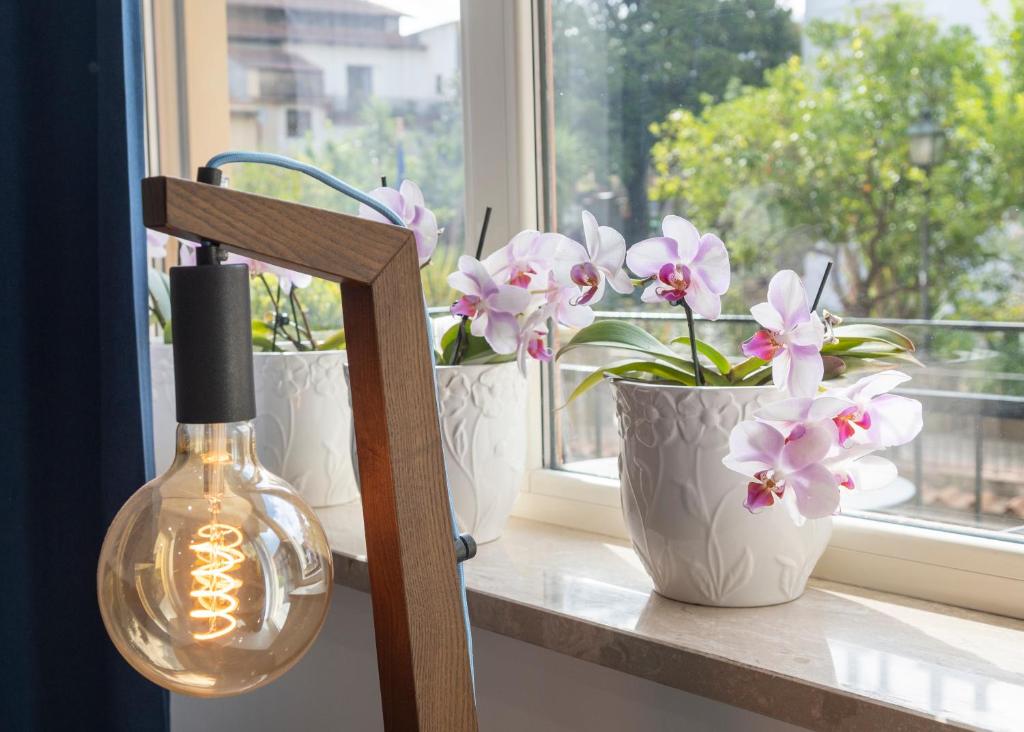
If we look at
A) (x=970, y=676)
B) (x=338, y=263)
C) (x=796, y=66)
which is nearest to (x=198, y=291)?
(x=338, y=263)

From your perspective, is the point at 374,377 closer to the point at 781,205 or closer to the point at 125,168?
the point at 781,205

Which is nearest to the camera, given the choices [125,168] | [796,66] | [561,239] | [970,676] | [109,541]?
[109,541]

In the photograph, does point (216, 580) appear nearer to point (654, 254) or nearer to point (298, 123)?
point (654, 254)

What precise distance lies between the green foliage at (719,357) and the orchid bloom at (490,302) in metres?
0.08

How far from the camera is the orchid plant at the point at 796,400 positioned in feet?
2.43

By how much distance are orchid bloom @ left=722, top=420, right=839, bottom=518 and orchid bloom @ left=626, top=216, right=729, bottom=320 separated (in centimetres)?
11

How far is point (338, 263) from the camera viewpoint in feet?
1.72

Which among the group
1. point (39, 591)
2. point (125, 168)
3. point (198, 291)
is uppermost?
point (125, 168)

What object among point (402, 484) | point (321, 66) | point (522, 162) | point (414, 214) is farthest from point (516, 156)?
point (402, 484)

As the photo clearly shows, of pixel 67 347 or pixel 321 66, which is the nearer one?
pixel 67 347

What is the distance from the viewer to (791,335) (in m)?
0.75

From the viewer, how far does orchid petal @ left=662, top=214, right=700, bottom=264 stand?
798 millimetres

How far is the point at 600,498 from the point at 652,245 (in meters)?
0.49

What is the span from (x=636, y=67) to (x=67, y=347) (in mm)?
779
